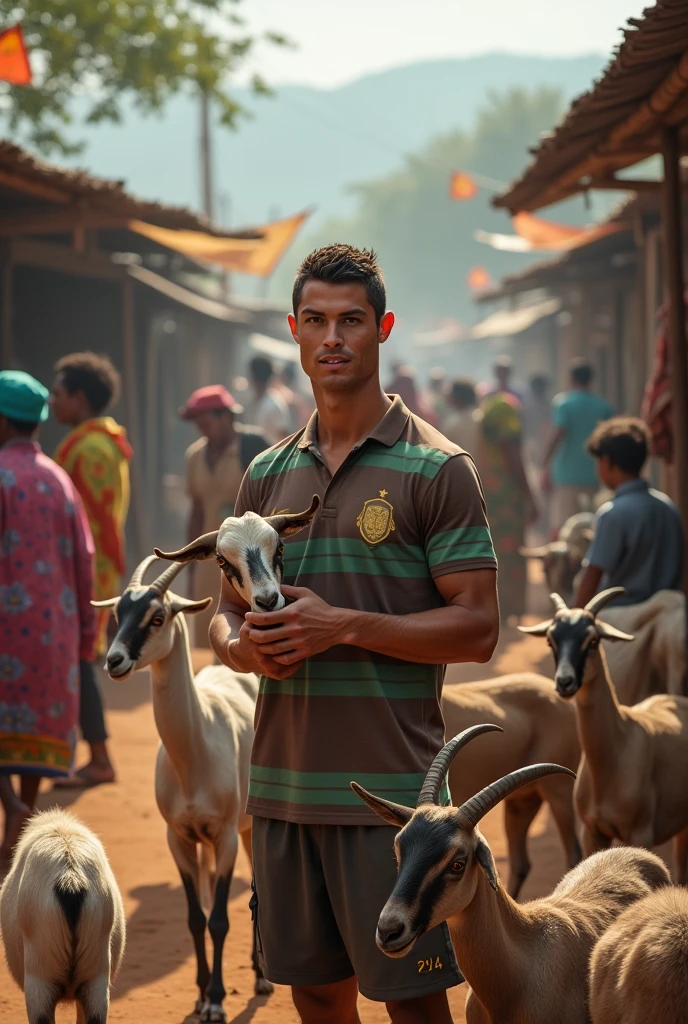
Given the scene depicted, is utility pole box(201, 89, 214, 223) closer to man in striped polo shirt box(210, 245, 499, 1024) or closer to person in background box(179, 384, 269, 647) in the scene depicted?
person in background box(179, 384, 269, 647)

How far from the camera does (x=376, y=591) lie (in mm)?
3123

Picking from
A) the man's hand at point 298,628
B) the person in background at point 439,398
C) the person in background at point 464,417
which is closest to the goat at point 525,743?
the man's hand at point 298,628

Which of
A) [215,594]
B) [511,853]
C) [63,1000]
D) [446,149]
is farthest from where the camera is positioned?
[446,149]

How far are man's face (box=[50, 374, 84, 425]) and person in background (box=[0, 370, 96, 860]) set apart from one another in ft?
6.30

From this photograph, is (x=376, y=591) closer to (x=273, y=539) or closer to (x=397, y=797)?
(x=273, y=539)

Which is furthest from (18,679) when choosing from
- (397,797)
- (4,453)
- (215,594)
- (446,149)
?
(446,149)

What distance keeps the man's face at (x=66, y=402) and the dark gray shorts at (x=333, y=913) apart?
5613 millimetres

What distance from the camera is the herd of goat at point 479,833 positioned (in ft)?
10.6

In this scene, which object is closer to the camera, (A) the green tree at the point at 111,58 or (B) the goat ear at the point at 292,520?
(B) the goat ear at the point at 292,520

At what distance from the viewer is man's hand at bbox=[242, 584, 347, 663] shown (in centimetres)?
289

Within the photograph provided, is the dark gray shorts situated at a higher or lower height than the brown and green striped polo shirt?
lower

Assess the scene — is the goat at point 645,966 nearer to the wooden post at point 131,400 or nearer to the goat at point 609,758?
the goat at point 609,758

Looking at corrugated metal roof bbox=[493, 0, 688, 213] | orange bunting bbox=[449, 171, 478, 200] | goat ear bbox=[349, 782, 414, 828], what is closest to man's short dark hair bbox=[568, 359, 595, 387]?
corrugated metal roof bbox=[493, 0, 688, 213]

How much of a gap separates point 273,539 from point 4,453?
146 inches
